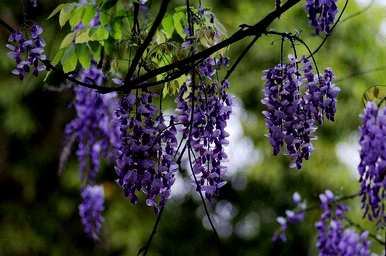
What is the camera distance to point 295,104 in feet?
7.49

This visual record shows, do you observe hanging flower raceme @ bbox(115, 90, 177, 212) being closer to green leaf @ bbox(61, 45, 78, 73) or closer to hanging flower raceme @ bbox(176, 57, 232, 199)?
hanging flower raceme @ bbox(176, 57, 232, 199)

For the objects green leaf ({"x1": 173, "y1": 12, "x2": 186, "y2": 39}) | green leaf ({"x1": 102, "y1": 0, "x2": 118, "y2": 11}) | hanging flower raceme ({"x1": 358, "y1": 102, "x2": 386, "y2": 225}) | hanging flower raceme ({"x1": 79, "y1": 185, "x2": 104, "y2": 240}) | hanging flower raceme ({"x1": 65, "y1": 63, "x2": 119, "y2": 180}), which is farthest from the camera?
hanging flower raceme ({"x1": 79, "y1": 185, "x2": 104, "y2": 240})

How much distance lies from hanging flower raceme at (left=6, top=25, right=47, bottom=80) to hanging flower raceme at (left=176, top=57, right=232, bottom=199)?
1.34 ft

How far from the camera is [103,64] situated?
2.52m

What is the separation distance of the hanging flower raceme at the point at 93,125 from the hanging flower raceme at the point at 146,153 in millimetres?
203

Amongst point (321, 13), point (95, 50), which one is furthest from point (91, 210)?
point (321, 13)

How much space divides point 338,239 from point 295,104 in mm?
A: 795

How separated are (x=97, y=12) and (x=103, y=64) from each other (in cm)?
24

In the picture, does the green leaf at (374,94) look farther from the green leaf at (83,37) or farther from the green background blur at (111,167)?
the green background blur at (111,167)

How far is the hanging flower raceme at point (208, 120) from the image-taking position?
228cm

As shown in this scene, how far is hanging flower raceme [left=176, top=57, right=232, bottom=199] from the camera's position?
228cm

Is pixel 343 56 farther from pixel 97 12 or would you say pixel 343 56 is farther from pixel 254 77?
pixel 97 12

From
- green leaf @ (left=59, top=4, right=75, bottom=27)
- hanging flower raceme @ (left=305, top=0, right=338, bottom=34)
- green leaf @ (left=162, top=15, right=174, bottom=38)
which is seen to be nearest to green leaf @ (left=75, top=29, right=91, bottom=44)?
green leaf @ (left=59, top=4, right=75, bottom=27)

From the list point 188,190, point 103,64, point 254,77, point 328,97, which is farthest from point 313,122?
point 188,190
